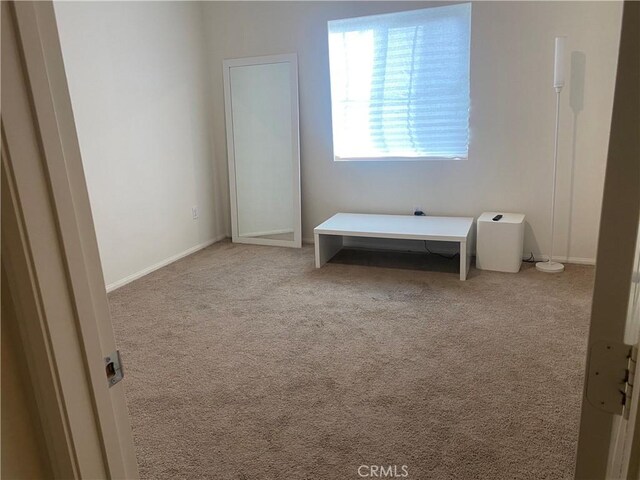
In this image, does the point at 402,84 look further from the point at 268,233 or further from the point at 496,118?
the point at 268,233

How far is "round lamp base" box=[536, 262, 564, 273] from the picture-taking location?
372cm

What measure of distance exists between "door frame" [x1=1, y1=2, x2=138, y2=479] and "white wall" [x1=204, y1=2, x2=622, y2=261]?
12.6 feet

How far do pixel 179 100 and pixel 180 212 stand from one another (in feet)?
3.53

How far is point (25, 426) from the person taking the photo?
66 cm

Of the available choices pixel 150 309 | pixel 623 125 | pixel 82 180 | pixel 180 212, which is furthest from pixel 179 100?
pixel 623 125

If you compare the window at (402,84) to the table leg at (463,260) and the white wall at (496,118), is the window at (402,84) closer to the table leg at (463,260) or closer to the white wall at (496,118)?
the white wall at (496,118)

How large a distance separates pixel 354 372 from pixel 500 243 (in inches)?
77.5

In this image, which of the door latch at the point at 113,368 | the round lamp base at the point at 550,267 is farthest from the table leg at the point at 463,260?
the door latch at the point at 113,368

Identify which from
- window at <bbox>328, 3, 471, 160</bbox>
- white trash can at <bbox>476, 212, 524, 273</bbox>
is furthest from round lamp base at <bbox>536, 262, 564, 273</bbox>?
window at <bbox>328, 3, 471, 160</bbox>

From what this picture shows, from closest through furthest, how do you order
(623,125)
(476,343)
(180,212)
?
1. (623,125)
2. (476,343)
3. (180,212)

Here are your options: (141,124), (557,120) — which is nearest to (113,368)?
(141,124)

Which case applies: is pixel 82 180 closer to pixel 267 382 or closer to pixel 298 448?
pixel 298 448

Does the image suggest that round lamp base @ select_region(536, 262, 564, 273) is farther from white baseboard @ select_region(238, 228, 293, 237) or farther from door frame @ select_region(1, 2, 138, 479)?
door frame @ select_region(1, 2, 138, 479)

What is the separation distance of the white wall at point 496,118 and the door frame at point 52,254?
3837 mm
